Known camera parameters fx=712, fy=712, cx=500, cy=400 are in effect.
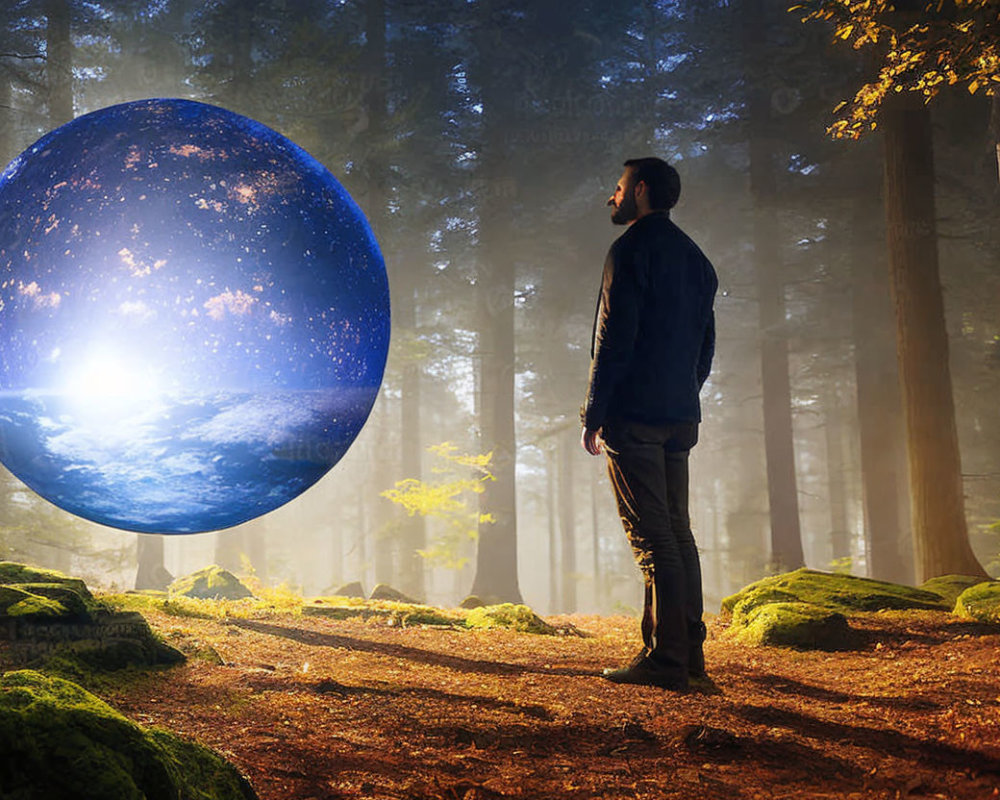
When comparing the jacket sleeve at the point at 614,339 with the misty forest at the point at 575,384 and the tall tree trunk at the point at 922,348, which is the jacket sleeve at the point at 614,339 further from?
the tall tree trunk at the point at 922,348

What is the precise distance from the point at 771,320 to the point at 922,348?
804cm

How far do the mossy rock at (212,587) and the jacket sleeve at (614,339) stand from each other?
28.5 ft

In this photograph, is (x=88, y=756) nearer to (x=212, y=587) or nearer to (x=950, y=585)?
(x=950, y=585)

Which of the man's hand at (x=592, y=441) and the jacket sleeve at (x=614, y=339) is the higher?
the jacket sleeve at (x=614, y=339)

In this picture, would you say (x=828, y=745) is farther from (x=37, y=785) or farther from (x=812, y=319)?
(x=812, y=319)

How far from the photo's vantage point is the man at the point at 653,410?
4621 mm

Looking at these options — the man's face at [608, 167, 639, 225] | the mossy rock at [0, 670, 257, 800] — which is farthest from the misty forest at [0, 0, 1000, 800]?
the man's face at [608, 167, 639, 225]

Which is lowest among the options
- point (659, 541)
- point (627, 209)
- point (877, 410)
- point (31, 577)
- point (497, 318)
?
point (31, 577)

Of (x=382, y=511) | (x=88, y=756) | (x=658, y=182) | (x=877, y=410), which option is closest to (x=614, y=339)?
(x=658, y=182)

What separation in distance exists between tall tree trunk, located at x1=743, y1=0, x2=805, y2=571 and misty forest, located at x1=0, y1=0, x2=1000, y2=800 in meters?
0.08

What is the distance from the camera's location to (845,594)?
26.2ft

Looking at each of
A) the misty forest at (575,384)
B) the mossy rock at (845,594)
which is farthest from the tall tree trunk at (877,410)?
the mossy rock at (845,594)

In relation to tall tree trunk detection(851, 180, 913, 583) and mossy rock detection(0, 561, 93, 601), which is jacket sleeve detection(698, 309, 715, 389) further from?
A: tall tree trunk detection(851, 180, 913, 583)

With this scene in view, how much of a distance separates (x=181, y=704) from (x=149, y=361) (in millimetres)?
1847
